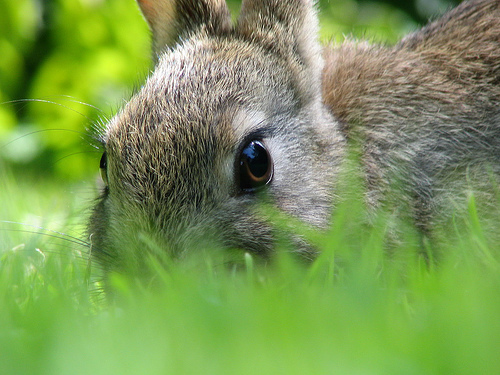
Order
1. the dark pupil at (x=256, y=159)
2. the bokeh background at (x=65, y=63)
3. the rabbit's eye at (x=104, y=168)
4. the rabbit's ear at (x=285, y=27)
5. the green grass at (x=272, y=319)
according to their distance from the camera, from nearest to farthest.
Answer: the green grass at (x=272, y=319) < the dark pupil at (x=256, y=159) < the rabbit's eye at (x=104, y=168) < the rabbit's ear at (x=285, y=27) < the bokeh background at (x=65, y=63)

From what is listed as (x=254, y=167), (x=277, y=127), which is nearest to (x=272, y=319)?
(x=254, y=167)

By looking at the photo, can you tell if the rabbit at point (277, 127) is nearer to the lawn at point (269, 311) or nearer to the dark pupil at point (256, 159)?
the dark pupil at point (256, 159)

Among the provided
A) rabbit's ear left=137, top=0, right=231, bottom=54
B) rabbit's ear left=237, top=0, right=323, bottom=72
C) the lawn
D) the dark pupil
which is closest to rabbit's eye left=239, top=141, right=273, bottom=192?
the dark pupil

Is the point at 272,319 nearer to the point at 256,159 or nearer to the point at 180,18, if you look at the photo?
the point at 256,159

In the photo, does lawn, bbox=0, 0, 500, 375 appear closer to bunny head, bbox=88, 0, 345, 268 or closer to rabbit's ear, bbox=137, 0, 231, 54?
bunny head, bbox=88, 0, 345, 268

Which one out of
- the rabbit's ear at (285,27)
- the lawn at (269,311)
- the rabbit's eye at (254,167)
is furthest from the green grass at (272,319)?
the rabbit's ear at (285,27)

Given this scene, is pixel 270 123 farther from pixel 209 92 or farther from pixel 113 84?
pixel 113 84

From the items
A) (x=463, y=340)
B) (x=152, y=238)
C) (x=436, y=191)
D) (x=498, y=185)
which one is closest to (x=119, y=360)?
(x=463, y=340)
